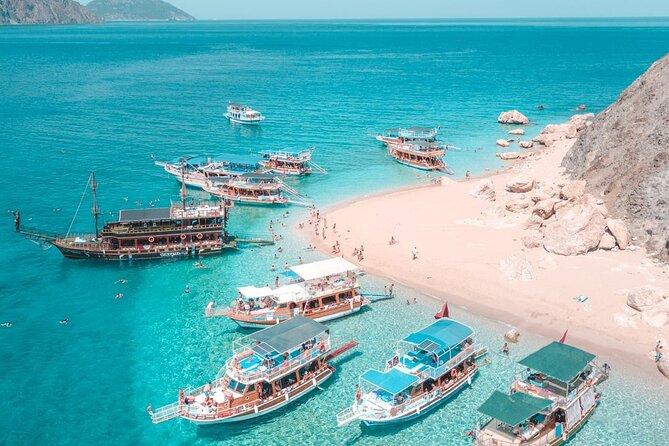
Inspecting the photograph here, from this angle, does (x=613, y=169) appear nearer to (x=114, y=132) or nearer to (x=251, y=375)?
(x=251, y=375)

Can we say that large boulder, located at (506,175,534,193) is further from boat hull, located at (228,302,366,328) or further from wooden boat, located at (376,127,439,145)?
wooden boat, located at (376,127,439,145)

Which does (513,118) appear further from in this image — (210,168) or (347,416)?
(347,416)

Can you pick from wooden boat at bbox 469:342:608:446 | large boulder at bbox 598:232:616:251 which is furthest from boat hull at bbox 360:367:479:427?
large boulder at bbox 598:232:616:251

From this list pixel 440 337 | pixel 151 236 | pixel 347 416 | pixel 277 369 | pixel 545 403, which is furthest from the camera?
pixel 151 236

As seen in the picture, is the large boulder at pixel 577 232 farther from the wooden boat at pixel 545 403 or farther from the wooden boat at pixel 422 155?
the wooden boat at pixel 422 155

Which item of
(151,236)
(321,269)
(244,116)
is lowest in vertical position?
(151,236)

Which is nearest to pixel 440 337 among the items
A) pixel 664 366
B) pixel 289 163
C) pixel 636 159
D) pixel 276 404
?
pixel 276 404

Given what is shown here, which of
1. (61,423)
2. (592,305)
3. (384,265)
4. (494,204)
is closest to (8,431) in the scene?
(61,423)

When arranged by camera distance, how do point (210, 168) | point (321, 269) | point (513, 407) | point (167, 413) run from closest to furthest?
1. point (513, 407)
2. point (167, 413)
3. point (321, 269)
4. point (210, 168)
